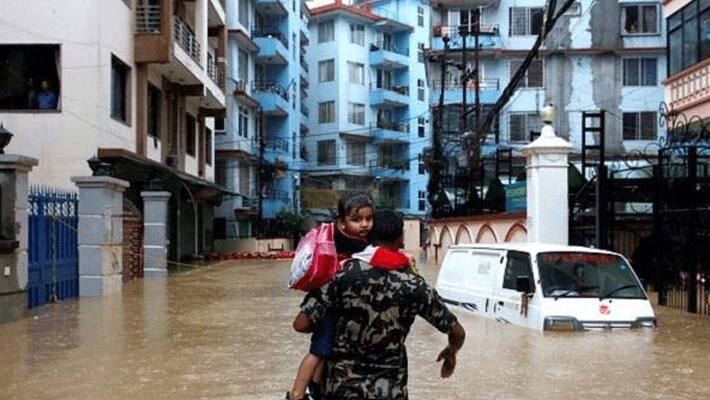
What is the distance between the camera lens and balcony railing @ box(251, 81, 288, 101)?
5562 centimetres

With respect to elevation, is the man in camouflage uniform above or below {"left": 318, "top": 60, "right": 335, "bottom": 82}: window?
below

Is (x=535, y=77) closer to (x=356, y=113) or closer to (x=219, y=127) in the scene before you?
(x=219, y=127)

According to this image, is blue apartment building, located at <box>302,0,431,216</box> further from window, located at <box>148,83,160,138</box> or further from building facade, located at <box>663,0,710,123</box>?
building facade, located at <box>663,0,710,123</box>

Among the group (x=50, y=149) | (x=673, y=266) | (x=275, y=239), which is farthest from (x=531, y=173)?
(x=275, y=239)

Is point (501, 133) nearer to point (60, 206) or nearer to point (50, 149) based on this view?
point (50, 149)

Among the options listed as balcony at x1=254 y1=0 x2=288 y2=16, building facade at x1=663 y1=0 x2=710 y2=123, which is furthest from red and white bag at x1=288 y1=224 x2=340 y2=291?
balcony at x1=254 y1=0 x2=288 y2=16

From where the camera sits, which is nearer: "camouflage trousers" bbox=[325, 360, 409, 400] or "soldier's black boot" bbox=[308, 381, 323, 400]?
"camouflage trousers" bbox=[325, 360, 409, 400]

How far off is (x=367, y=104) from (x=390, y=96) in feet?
6.32

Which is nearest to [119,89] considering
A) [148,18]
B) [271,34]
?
[148,18]

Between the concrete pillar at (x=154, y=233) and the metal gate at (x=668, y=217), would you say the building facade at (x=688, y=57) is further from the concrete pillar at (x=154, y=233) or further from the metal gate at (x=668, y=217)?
the concrete pillar at (x=154, y=233)

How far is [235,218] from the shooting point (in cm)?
5059

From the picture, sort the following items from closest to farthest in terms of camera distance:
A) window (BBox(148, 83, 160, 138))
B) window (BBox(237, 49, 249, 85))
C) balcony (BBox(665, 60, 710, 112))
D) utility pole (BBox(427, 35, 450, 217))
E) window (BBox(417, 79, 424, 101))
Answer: balcony (BBox(665, 60, 710, 112)), window (BBox(148, 83, 160, 138)), utility pole (BBox(427, 35, 450, 217)), window (BBox(237, 49, 249, 85)), window (BBox(417, 79, 424, 101))

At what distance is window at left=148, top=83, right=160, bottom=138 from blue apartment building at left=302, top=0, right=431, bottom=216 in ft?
118

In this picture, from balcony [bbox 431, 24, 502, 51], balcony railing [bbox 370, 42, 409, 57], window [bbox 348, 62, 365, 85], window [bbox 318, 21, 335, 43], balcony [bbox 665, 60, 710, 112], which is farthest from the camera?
balcony railing [bbox 370, 42, 409, 57]
